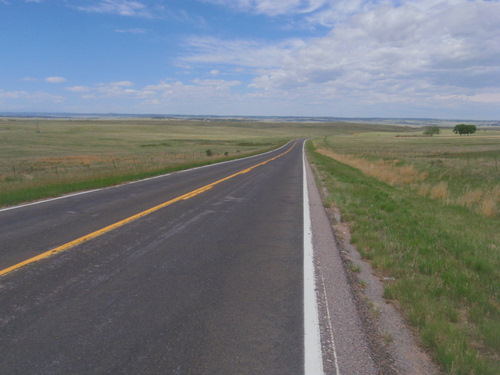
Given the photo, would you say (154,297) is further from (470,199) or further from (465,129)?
(465,129)

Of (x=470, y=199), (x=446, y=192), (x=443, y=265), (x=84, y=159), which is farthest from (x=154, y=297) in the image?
(x=84, y=159)

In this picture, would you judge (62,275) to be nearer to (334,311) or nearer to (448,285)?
(334,311)

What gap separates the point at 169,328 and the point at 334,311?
185 cm

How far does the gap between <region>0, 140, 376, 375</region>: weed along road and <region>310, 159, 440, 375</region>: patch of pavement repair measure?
9 centimetres

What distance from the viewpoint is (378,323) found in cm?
376

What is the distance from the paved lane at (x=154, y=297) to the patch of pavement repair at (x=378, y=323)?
0.49 metres

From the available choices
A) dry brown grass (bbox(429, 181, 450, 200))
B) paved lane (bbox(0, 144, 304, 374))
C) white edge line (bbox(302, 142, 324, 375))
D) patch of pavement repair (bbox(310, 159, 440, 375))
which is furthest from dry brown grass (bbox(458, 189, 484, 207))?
white edge line (bbox(302, 142, 324, 375))

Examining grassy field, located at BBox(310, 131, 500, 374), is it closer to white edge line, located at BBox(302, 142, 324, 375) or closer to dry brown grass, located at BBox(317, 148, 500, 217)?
dry brown grass, located at BBox(317, 148, 500, 217)

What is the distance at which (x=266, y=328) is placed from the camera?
3621 millimetres

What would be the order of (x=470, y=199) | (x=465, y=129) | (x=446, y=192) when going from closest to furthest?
(x=470, y=199) → (x=446, y=192) → (x=465, y=129)

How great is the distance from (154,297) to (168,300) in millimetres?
200

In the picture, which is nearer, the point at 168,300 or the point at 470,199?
the point at 168,300

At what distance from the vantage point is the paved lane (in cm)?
309

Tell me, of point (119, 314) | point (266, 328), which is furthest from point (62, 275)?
point (266, 328)
